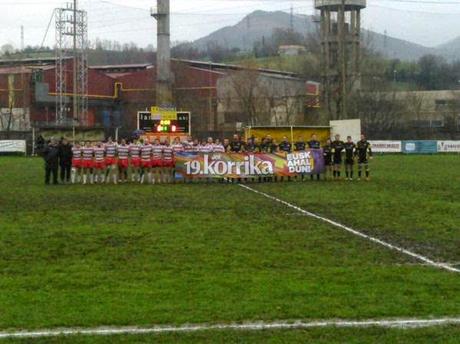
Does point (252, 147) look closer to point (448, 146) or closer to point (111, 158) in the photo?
point (111, 158)

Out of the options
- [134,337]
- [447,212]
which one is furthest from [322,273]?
[447,212]

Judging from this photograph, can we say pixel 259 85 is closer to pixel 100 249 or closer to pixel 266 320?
pixel 100 249

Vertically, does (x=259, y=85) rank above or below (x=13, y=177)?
above

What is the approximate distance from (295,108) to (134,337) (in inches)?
3036

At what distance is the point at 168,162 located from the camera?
3322 cm

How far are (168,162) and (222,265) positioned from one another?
21135mm

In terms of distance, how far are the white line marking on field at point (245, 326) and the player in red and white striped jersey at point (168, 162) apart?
967 inches

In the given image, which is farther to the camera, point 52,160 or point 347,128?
point 347,128

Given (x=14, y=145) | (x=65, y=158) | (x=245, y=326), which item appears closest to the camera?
(x=245, y=326)

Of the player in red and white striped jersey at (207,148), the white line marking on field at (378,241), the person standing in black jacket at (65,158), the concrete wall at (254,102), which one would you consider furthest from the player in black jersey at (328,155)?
the concrete wall at (254,102)

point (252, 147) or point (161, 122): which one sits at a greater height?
point (161, 122)

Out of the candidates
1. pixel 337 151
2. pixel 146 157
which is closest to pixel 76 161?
pixel 146 157

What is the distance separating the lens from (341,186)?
30641mm

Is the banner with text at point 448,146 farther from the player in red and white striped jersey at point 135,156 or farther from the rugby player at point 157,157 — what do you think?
the player in red and white striped jersey at point 135,156
